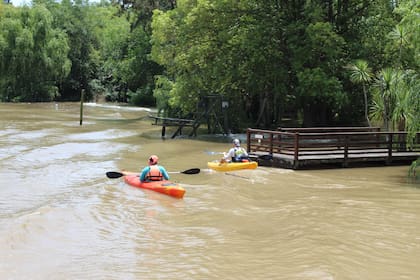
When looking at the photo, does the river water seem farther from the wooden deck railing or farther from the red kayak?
the wooden deck railing

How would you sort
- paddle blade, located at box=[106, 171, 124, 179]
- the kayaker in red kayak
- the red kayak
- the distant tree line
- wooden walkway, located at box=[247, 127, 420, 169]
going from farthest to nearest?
the distant tree line
wooden walkway, located at box=[247, 127, 420, 169]
paddle blade, located at box=[106, 171, 124, 179]
the kayaker in red kayak
the red kayak

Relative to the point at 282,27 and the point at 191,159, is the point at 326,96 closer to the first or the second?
the point at 282,27

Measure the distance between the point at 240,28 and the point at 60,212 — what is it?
1980 cm

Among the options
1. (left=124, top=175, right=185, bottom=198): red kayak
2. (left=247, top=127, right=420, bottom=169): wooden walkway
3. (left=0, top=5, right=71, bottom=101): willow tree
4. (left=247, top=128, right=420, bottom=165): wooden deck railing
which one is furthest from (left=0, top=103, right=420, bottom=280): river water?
(left=0, top=5, right=71, bottom=101): willow tree

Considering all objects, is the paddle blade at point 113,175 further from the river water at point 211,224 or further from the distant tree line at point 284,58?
the distant tree line at point 284,58

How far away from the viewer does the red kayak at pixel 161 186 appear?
1299 centimetres

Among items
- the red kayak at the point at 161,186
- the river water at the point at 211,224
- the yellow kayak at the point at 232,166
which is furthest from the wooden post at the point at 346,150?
the red kayak at the point at 161,186

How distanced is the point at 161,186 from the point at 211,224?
3.03m

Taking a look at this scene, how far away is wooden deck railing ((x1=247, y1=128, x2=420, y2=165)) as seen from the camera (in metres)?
18.4

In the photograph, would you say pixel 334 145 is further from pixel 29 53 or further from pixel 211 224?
pixel 29 53

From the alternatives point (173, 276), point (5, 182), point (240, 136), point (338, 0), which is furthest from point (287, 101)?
point (173, 276)

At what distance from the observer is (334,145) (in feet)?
61.6

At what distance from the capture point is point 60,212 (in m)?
11.7

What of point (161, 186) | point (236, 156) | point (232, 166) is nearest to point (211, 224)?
point (161, 186)
